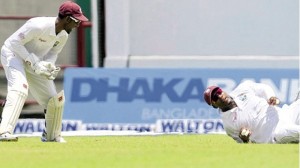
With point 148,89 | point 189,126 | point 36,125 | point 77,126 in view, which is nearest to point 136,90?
point 148,89

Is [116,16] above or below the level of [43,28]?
below

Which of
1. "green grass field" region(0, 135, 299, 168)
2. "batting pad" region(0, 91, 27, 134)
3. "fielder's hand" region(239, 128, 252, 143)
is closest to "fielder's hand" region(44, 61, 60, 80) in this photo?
"batting pad" region(0, 91, 27, 134)

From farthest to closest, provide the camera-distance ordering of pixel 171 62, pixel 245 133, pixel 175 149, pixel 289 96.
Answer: pixel 171 62 → pixel 289 96 → pixel 245 133 → pixel 175 149

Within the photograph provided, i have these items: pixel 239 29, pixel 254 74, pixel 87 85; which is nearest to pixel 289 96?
pixel 254 74

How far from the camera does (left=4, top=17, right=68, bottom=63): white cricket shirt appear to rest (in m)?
12.2

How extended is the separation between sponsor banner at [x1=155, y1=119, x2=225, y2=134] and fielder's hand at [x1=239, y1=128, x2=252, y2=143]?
4762mm

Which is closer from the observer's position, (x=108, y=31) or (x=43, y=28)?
(x=43, y=28)

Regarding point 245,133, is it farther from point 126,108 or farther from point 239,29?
point 239,29

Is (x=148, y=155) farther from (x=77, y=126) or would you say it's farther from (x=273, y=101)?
(x=77, y=126)

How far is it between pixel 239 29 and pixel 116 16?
1892 millimetres

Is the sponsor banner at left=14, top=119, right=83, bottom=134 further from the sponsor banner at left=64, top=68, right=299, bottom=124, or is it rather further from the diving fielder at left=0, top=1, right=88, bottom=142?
the diving fielder at left=0, top=1, right=88, bottom=142

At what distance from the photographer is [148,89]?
17750mm

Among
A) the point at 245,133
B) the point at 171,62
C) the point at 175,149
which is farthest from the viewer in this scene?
the point at 171,62

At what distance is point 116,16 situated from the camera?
1883cm
